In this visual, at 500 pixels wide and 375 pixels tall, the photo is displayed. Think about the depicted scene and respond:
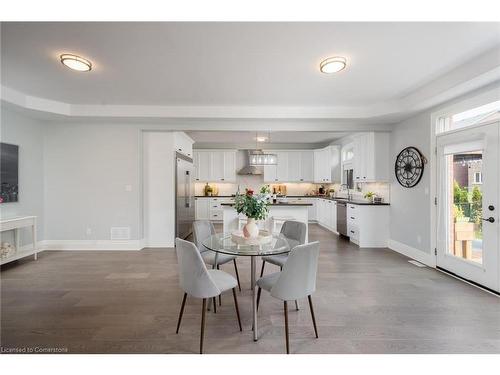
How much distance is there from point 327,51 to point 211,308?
9.69ft

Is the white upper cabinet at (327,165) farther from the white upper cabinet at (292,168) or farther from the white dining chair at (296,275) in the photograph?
the white dining chair at (296,275)

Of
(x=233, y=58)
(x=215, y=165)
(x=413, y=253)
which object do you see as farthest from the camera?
(x=215, y=165)

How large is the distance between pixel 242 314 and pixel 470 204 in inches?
129

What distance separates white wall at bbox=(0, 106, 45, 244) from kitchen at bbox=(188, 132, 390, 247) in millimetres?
3154

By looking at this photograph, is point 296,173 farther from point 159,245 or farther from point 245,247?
point 245,247

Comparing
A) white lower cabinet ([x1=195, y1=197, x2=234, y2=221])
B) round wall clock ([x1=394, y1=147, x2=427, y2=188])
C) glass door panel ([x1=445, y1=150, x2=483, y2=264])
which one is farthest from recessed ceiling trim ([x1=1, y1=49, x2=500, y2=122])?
white lower cabinet ([x1=195, y1=197, x2=234, y2=221])

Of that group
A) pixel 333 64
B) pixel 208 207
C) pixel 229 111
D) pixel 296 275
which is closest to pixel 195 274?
pixel 296 275

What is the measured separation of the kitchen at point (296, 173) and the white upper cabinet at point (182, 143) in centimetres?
28

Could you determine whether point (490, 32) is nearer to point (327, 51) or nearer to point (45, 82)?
point (327, 51)


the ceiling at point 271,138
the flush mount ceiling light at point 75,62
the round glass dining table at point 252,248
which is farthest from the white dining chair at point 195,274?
the ceiling at point 271,138

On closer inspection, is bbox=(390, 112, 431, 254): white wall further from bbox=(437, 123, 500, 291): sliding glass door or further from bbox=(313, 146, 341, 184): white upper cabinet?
bbox=(313, 146, 341, 184): white upper cabinet

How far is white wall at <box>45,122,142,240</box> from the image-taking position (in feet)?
15.5

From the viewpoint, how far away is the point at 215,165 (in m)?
8.23

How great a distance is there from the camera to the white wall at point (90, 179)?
4.73 meters
